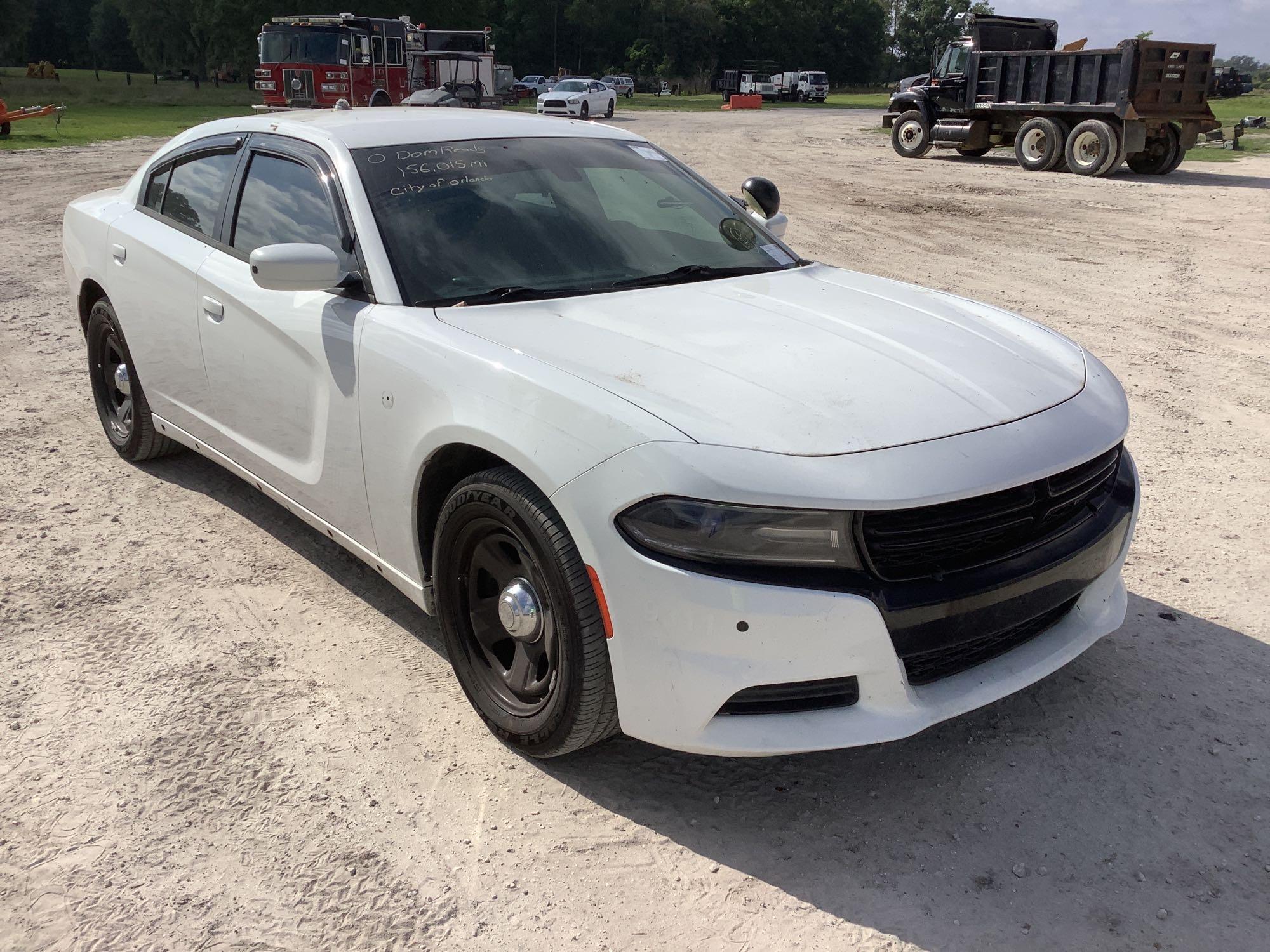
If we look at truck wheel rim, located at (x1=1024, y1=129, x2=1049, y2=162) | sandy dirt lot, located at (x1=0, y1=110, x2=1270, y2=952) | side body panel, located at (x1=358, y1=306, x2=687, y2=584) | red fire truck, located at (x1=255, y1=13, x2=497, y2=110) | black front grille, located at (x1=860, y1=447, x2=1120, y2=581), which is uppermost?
red fire truck, located at (x1=255, y1=13, x2=497, y2=110)

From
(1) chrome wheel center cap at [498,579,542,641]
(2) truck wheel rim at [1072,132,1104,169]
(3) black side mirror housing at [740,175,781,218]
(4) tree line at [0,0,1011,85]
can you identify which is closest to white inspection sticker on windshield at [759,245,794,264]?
(3) black side mirror housing at [740,175,781,218]

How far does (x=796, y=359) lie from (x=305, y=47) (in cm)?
3082

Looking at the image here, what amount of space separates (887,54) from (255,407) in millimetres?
109875

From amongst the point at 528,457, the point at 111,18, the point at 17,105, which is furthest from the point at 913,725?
the point at 111,18

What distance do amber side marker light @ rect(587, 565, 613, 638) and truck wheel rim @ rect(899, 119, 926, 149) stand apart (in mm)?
23357

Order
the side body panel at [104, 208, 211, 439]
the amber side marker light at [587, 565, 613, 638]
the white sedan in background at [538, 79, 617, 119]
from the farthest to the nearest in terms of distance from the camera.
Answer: the white sedan in background at [538, 79, 617, 119] → the side body panel at [104, 208, 211, 439] → the amber side marker light at [587, 565, 613, 638]

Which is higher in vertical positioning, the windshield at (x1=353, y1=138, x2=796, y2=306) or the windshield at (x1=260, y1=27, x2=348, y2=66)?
the windshield at (x1=260, y1=27, x2=348, y2=66)

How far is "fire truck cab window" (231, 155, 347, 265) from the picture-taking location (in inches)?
142

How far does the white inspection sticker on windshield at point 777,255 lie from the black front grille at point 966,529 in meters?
1.59

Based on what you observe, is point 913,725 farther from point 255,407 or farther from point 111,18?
point 111,18

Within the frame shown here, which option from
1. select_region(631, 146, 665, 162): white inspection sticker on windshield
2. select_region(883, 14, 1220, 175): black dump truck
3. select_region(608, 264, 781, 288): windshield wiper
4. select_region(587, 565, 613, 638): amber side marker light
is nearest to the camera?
select_region(587, 565, 613, 638): amber side marker light

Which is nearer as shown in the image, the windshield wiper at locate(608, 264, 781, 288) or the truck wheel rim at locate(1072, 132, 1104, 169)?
the windshield wiper at locate(608, 264, 781, 288)

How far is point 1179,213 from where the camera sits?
15086 mm

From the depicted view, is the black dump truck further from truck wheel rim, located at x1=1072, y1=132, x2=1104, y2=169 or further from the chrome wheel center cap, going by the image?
the chrome wheel center cap
